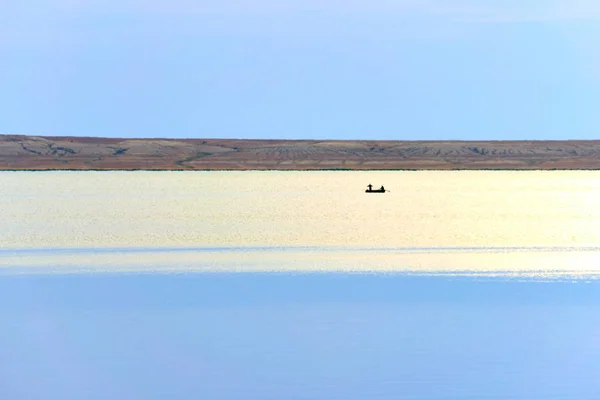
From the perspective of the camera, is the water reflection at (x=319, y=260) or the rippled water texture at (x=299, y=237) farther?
the rippled water texture at (x=299, y=237)

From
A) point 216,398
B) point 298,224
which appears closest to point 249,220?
point 298,224

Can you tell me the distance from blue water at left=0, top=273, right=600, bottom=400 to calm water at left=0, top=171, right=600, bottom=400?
4 cm

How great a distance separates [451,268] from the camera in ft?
95.2

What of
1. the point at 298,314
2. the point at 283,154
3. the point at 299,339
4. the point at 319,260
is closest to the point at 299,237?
the point at 319,260

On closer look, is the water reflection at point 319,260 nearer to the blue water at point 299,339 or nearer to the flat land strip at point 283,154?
the blue water at point 299,339

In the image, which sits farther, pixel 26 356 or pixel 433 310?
pixel 433 310

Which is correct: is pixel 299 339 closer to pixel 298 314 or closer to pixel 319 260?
pixel 298 314

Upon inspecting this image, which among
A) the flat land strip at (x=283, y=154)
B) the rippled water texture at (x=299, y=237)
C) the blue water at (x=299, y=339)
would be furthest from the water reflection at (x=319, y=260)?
the flat land strip at (x=283, y=154)

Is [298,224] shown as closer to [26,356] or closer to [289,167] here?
[26,356]

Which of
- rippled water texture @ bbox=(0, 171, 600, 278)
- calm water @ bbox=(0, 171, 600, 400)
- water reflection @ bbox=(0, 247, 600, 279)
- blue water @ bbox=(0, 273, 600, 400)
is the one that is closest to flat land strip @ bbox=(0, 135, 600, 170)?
rippled water texture @ bbox=(0, 171, 600, 278)

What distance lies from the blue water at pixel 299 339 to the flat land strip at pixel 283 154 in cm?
14938

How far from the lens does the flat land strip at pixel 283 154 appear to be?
173500mm

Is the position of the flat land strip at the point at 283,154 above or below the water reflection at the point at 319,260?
above

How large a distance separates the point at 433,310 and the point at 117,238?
19.2m
